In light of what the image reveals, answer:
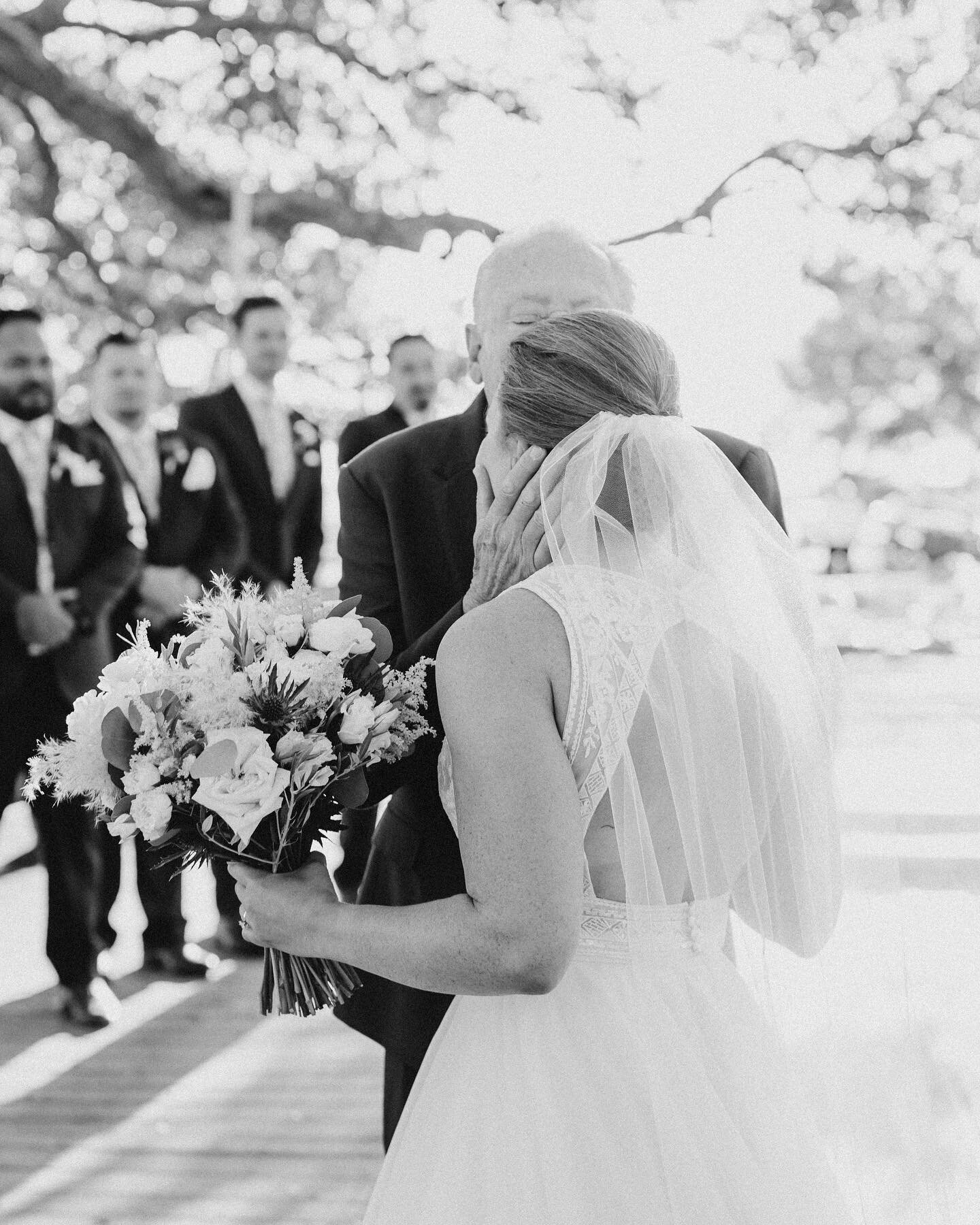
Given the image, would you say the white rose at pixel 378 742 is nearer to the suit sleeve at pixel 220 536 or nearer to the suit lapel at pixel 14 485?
the suit lapel at pixel 14 485

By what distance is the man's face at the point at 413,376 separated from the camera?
6.79 meters

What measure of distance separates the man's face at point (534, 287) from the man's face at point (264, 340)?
3666 mm

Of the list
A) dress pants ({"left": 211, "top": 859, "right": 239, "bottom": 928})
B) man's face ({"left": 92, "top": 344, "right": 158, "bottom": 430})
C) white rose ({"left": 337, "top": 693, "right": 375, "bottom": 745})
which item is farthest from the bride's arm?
man's face ({"left": 92, "top": 344, "right": 158, "bottom": 430})

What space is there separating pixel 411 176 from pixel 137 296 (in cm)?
398

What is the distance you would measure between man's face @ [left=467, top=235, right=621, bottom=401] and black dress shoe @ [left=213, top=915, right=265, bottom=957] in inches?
152

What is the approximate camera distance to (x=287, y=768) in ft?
6.61

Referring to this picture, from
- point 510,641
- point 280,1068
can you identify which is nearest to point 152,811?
point 510,641

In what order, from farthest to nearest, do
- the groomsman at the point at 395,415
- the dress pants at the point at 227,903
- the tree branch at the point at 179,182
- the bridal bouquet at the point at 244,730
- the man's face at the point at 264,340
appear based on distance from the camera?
the tree branch at the point at 179,182 → the man's face at the point at 264,340 → the groomsman at the point at 395,415 → the dress pants at the point at 227,903 → the bridal bouquet at the point at 244,730

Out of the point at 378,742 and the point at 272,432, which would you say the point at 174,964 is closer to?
the point at 272,432

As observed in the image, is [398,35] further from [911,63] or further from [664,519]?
[664,519]

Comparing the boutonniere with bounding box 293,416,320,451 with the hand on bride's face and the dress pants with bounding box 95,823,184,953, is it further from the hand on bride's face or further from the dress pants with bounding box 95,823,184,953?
the hand on bride's face

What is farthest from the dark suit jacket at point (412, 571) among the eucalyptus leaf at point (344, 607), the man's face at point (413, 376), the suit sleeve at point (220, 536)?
the man's face at point (413, 376)

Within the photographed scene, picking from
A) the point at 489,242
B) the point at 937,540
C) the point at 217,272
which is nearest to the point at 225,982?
the point at 489,242

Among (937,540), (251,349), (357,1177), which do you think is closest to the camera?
(357,1177)
